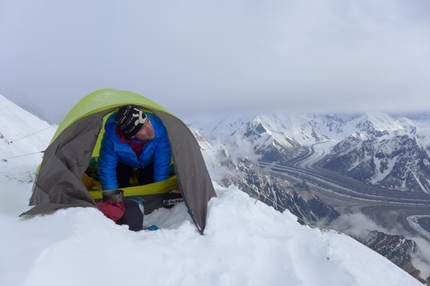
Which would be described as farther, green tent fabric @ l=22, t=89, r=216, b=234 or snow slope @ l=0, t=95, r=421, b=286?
green tent fabric @ l=22, t=89, r=216, b=234

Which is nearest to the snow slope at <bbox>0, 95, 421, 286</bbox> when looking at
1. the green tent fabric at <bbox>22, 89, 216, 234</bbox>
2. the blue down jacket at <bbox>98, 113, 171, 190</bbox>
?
the green tent fabric at <bbox>22, 89, 216, 234</bbox>

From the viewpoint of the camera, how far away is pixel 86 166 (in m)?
4.77

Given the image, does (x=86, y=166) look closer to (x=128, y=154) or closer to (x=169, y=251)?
(x=128, y=154)

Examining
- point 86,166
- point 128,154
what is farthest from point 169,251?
A: point 128,154

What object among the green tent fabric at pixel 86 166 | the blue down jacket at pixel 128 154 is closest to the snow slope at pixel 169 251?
the green tent fabric at pixel 86 166

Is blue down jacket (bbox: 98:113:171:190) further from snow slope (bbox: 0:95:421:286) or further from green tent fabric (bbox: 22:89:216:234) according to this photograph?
snow slope (bbox: 0:95:421:286)

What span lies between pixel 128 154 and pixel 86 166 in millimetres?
881

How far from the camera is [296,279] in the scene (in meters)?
3.93

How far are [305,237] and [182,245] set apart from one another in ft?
9.17

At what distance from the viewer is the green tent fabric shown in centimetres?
415

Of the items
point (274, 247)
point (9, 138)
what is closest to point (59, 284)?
point (274, 247)

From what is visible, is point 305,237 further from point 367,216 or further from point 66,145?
point 367,216

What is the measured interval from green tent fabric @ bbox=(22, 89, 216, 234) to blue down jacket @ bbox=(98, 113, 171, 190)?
200mm

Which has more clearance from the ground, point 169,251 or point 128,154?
point 128,154
